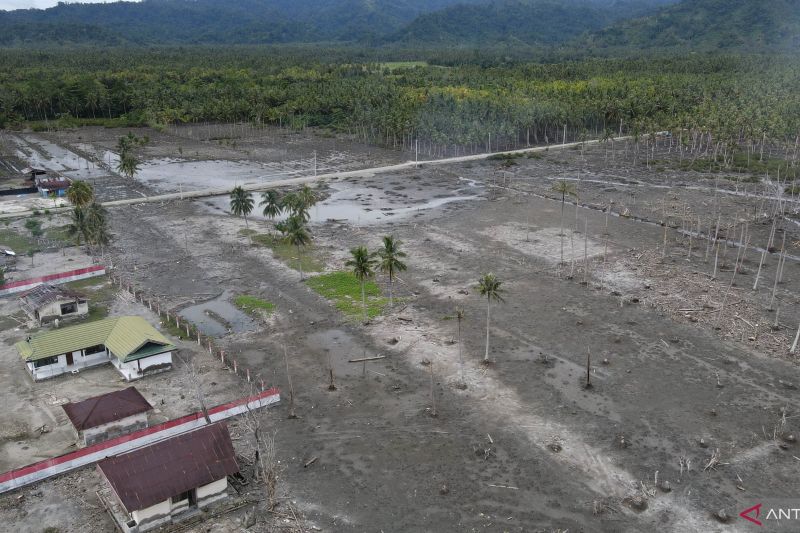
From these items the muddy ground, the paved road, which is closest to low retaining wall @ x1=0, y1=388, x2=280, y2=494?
the muddy ground

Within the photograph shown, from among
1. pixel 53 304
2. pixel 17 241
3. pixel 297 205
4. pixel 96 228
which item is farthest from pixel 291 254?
pixel 17 241

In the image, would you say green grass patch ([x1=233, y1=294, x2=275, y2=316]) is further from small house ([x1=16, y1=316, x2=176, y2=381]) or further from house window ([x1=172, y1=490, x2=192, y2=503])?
house window ([x1=172, y1=490, x2=192, y2=503])

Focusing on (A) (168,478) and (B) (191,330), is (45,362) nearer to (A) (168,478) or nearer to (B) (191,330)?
(B) (191,330)

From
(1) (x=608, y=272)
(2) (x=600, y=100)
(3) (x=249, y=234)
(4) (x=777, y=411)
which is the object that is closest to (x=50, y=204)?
(3) (x=249, y=234)

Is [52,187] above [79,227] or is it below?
below

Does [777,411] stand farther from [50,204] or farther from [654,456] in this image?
[50,204]

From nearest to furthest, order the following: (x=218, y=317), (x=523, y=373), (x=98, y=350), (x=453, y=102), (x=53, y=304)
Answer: (x=523, y=373) < (x=98, y=350) < (x=53, y=304) < (x=218, y=317) < (x=453, y=102)
